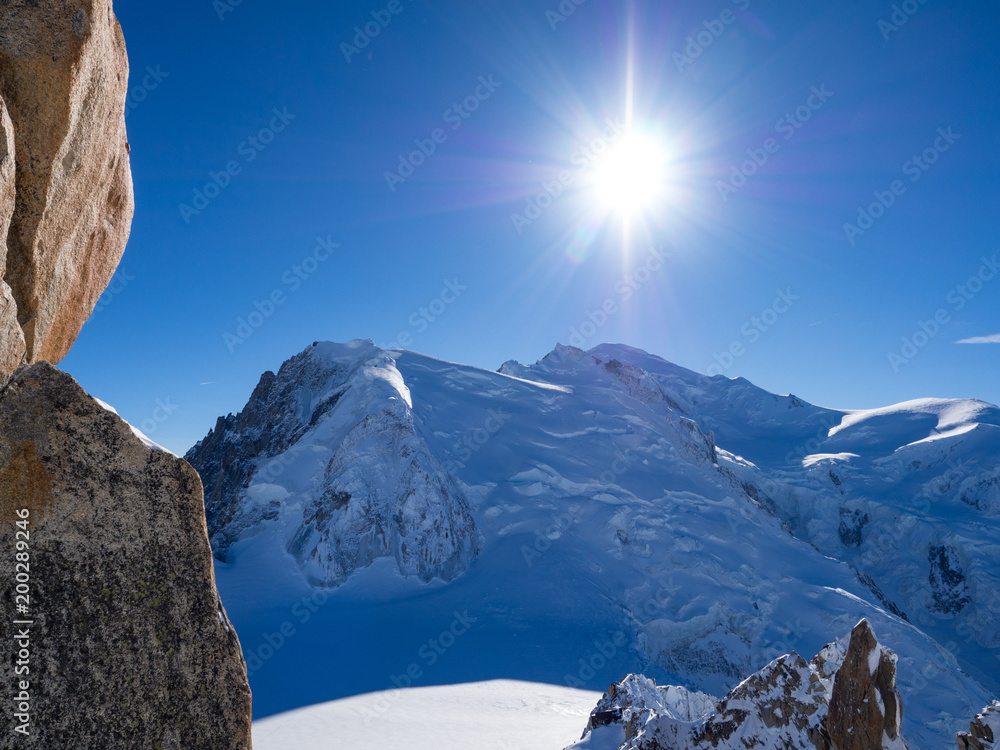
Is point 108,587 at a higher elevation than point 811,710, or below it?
higher

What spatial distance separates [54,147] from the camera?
3.87m

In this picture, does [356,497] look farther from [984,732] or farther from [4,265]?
[4,265]

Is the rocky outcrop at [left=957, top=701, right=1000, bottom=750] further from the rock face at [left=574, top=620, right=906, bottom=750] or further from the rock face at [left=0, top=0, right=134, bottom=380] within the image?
the rock face at [left=0, top=0, right=134, bottom=380]

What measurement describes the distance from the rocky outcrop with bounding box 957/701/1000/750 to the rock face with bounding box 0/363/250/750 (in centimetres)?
794

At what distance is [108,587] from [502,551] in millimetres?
28341

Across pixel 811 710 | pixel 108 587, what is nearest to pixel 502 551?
pixel 811 710

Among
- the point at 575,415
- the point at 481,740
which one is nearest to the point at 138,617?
the point at 481,740

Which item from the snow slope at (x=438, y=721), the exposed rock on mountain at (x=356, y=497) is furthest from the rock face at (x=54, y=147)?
the exposed rock on mountain at (x=356, y=497)

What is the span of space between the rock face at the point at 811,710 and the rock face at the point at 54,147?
27.5ft

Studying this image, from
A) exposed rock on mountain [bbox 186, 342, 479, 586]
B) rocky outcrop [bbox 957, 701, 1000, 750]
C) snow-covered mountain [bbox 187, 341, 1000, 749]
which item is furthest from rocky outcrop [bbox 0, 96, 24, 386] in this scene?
exposed rock on mountain [bbox 186, 342, 479, 586]

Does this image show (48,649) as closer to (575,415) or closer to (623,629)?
(623,629)

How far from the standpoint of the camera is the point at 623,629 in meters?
25.8

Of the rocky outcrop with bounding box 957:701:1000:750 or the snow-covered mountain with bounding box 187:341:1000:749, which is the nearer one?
the rocky outcrop with bounding box 957:701:1000:750

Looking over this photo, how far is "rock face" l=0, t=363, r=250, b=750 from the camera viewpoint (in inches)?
110
